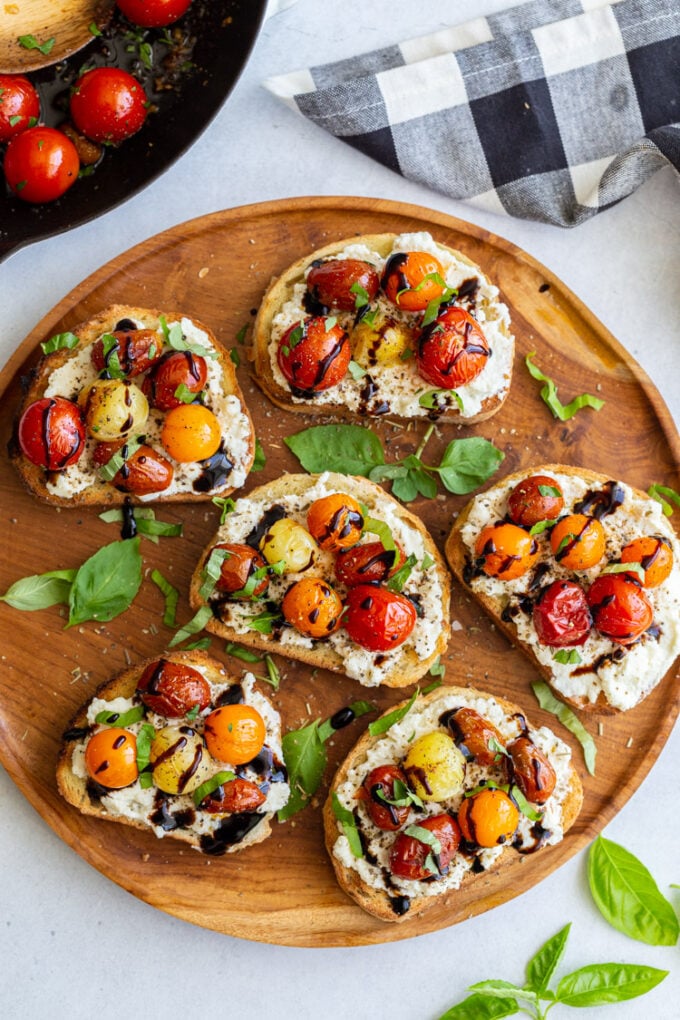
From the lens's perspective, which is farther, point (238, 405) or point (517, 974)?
point (517, 974)

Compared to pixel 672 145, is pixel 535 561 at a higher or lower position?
lower

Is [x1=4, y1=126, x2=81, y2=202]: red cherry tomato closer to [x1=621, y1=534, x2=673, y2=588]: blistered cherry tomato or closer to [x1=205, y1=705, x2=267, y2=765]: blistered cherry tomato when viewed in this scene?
[x1=205, y1=705, x2=267, y2=765]: blistered cherry tomato

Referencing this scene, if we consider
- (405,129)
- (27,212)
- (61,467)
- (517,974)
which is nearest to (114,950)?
(517,974)

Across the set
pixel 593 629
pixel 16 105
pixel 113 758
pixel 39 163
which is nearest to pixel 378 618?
pixel 593 629

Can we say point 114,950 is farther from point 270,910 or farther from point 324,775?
point 324,775

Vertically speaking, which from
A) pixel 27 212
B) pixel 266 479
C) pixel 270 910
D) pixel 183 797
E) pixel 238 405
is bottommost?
pixel 270 910
